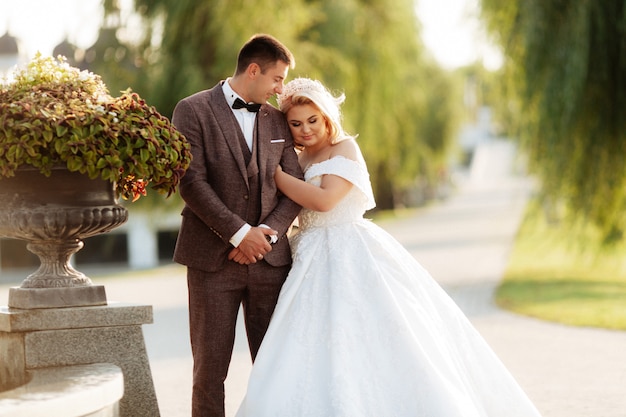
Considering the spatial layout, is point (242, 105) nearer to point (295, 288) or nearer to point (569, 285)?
point (295, 288)

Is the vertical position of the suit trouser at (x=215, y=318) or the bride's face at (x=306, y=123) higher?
the bride's face at (x=306, y=123)

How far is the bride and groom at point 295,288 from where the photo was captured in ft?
14.6

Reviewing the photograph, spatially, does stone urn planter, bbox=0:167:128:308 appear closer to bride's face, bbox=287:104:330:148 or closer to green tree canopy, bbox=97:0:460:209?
bride's face, bbox=287:104:330:148

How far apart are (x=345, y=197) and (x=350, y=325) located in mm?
699

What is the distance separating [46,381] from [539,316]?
7683 millimetres

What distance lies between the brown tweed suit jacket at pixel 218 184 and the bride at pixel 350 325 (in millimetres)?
138

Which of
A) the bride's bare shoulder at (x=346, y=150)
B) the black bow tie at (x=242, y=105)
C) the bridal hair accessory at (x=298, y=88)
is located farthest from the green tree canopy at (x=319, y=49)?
the black bow tie at (x=242, y=105)

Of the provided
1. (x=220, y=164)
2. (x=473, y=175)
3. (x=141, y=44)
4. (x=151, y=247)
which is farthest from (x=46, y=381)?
(x=473, y=175)

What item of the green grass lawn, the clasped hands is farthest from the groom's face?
the green grass lawn

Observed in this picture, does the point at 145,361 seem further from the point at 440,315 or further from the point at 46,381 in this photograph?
the point at 440,315

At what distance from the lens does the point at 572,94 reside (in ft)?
35.9

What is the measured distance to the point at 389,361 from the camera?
4.54 meters

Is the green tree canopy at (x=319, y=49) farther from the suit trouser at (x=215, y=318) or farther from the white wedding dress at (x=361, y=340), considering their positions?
the suit trouser at (x=215, y=318)

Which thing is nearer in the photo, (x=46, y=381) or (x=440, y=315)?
(x=46, y=381)
